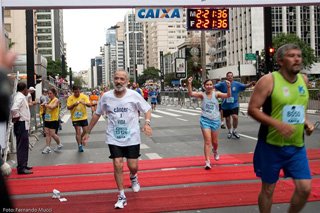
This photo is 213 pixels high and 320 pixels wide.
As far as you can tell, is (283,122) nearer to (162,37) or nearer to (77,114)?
(77,114)

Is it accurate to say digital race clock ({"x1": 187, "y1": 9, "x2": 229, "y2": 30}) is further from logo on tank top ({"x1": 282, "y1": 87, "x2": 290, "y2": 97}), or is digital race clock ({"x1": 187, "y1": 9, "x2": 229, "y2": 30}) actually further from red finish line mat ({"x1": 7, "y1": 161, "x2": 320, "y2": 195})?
logo on tank top ({"x1": 282, "y1": 87, "x2": 290, "y2": 97})

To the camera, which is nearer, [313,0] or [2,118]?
[2,118]

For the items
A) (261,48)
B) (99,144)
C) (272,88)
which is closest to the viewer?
(272,88)

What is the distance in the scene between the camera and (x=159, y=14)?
1150cm

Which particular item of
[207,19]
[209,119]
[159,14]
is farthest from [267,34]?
[209,119]

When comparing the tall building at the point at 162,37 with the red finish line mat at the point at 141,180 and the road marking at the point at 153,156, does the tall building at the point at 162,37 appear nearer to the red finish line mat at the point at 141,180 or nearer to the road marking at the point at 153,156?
the road marking at the point at 153,156

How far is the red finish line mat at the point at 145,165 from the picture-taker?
320 inches

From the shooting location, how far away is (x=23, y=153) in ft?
26.8

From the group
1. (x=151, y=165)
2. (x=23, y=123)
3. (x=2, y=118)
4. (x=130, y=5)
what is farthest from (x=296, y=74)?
(x=130, y=5)

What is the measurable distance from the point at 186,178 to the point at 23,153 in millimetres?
3410

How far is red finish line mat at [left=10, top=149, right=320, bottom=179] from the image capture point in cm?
812

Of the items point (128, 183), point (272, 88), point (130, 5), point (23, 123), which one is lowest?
point (128, 183)

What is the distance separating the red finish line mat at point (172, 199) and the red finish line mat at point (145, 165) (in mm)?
1980

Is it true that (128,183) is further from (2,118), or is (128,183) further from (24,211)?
(2,118)
